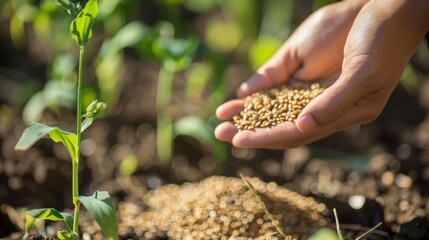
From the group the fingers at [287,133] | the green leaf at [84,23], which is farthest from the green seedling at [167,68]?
the green leaf at [84,23]

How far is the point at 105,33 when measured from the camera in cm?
385

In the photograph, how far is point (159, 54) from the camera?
9.15ft

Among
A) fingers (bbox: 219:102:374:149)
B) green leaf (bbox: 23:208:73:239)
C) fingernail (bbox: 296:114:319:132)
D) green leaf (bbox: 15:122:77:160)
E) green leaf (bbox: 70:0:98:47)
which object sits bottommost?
fingers (bbox: 219:102:374:149)

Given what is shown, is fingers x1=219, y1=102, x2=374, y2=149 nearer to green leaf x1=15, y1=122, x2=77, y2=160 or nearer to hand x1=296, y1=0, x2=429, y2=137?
hand x1=296, y1=0, x2=429, y2=137

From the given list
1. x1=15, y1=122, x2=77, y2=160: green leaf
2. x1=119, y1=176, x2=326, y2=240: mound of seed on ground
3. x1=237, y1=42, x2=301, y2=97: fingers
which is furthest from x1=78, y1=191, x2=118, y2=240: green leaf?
x1=237, y1=42, x2=301, y2=97: fingers

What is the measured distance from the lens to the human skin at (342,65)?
6.57 ft

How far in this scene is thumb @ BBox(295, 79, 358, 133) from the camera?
197cm

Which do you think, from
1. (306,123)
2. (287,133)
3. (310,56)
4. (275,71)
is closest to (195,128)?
(275,71)

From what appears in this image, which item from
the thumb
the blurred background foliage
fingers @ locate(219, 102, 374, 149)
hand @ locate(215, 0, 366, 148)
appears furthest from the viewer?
the blurred background foliage

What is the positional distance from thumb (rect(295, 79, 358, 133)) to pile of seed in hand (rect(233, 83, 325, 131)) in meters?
0.17

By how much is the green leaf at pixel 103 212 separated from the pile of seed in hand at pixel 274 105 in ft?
1.80

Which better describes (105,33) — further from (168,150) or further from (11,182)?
(11,182)

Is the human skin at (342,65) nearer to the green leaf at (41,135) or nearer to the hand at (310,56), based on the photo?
the hand at (310,56)

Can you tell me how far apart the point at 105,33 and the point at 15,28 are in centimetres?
45
